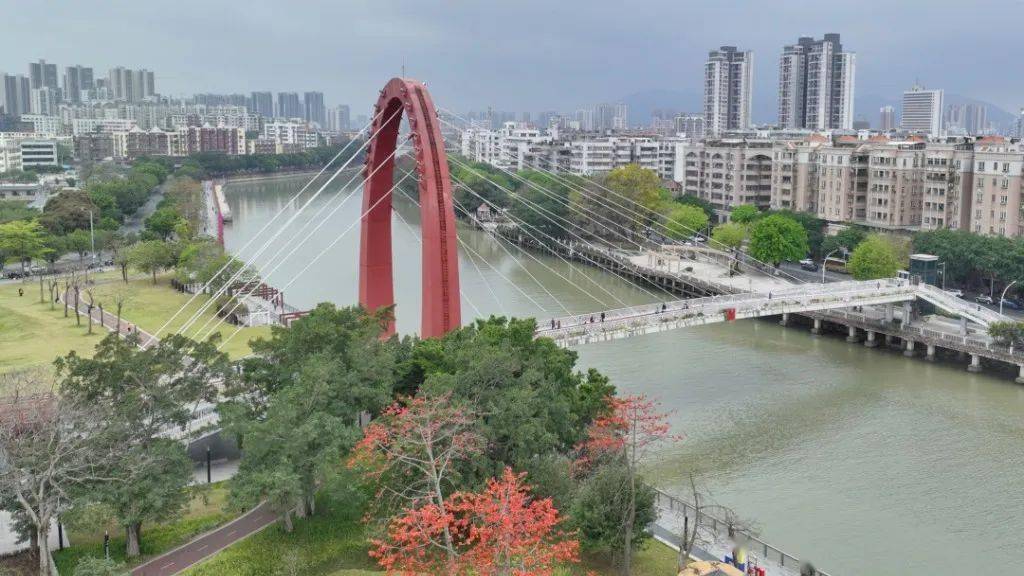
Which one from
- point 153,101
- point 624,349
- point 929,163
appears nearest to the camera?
point 624,349

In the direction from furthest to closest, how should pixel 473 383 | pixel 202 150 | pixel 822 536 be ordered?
pixel 202 150
pixel 822 536
pixel 473 383

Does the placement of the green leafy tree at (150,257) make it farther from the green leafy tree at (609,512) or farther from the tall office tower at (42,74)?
the tall office tower at (42,74)

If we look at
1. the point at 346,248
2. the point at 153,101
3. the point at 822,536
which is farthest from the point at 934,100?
the point at 153,101

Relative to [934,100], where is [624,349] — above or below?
below

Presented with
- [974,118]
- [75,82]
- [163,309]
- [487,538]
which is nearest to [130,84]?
[75,82]

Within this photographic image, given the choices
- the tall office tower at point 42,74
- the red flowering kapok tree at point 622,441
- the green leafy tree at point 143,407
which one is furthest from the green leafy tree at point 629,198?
the tall office tower at point 42,74

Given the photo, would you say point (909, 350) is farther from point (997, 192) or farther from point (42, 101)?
point (42, 101)

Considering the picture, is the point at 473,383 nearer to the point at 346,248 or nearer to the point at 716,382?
the point at 716,382
